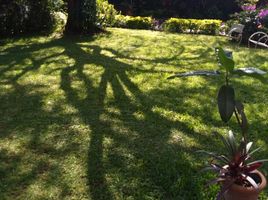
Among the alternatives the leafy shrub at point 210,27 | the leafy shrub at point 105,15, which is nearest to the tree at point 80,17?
the leafy shrub at point 105,15

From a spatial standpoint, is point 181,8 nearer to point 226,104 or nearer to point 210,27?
point 210,27

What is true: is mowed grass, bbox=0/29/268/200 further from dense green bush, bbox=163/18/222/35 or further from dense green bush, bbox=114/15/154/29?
dense green bush, bbox=114/15/154/29

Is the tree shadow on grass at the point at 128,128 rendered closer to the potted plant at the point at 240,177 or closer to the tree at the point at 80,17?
the potted plant at the point at 240,177

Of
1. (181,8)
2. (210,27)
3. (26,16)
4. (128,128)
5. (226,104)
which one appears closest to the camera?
(226,104)

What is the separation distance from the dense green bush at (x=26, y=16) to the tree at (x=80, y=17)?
0.96 m

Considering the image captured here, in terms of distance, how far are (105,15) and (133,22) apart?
3.60ft

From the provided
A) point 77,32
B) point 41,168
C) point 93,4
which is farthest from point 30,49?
point 41,168

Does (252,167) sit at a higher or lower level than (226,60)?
lower

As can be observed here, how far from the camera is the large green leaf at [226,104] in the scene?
292 cm

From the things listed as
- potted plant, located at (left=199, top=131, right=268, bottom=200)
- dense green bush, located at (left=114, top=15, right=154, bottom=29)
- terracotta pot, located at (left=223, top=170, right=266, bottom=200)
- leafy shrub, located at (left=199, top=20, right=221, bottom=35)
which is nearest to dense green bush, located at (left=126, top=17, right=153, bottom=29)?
dense green bush, located at (left=114, top=15, right=154, bottom=29)

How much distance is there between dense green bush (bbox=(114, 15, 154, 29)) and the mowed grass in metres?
4.13

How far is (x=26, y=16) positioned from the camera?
447 inches

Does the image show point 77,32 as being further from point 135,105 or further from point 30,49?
point 135,105

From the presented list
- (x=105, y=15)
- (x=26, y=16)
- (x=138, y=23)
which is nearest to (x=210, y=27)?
(x=138, y=23)
